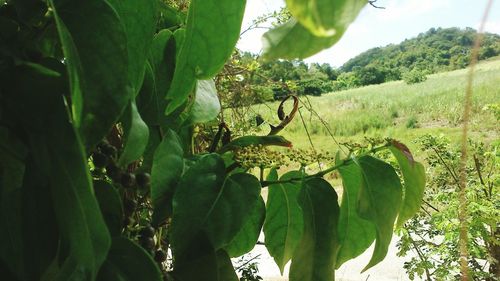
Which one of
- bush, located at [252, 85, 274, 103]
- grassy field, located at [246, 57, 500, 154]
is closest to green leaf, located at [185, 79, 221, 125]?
bush, located at [252, 85, 274, 103]

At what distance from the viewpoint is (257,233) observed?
0.27m

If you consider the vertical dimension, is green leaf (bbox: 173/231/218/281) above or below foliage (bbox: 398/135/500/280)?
above

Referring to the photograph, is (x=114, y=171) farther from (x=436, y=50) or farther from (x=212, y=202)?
(x=436, y=50)

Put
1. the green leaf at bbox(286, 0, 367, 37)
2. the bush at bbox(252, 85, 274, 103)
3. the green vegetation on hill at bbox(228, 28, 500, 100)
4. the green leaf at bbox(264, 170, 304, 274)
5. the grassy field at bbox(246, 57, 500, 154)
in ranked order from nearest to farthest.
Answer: the green leaf at bbox(286, 0, 367, 37) → the green leaf at bbox(264, 170, 304, 274) → the bush at bbox(252, 85, 274, 103) → the green vegetation on hill at bbox(228, 28, 500, 100) → the grassy field at bbox(246, 57, 500, 154)

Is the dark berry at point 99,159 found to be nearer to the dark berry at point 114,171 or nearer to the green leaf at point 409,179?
the dark berry at point 114,171

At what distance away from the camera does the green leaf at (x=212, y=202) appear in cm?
21

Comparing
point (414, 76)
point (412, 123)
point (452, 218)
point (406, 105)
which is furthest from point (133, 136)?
point (406, 105)

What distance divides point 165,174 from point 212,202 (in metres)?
0.02

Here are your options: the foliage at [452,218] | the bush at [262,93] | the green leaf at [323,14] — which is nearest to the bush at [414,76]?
the foliage at [452,218]

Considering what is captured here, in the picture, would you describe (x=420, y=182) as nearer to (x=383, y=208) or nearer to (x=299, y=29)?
(x=383, y=208)

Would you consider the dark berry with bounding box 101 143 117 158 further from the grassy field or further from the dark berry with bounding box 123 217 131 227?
the grassy field

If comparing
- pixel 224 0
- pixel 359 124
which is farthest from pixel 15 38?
pixel 359 124

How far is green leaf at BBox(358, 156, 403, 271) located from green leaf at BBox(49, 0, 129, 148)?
14 centimetres

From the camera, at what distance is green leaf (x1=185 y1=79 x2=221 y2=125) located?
0.81 ft
